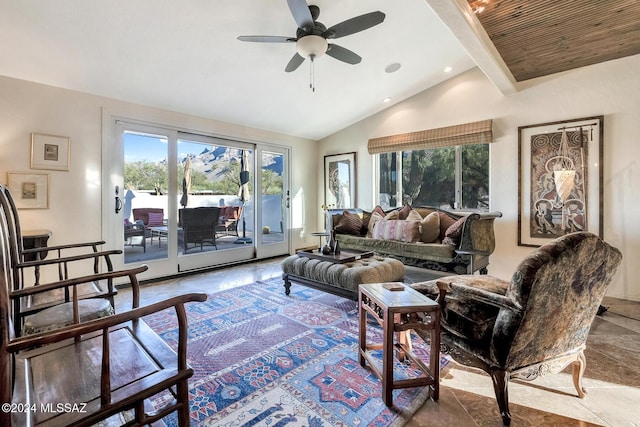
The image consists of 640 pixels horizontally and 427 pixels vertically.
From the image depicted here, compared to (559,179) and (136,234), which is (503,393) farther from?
(136,234)

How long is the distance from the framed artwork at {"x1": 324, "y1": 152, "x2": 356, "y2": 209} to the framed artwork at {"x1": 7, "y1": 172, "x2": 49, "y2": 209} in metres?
4.40

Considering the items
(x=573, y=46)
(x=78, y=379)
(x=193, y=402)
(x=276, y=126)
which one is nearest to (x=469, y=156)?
(x=573, y=46)

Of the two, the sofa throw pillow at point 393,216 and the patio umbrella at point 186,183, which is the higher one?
the patio umbrella at point 186,183

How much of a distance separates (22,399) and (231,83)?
364 cm

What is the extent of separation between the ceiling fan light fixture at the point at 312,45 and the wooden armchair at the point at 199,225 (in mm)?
2906

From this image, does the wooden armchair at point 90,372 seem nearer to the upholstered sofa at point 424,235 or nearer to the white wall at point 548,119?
the upholstered sofa at point 424,235

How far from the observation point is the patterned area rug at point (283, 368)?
154cm

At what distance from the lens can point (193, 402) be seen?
162 cm

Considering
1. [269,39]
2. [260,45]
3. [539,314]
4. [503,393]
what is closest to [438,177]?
[260,45]

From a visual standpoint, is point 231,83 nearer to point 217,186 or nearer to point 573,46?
point 217,186

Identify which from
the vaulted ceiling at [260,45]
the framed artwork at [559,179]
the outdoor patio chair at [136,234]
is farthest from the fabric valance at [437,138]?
the outdoor patio chair at [136,234]

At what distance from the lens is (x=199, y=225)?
4566 millimetres

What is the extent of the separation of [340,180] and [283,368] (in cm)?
Result: 450

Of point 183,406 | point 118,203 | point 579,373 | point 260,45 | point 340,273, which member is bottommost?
point 579,373
